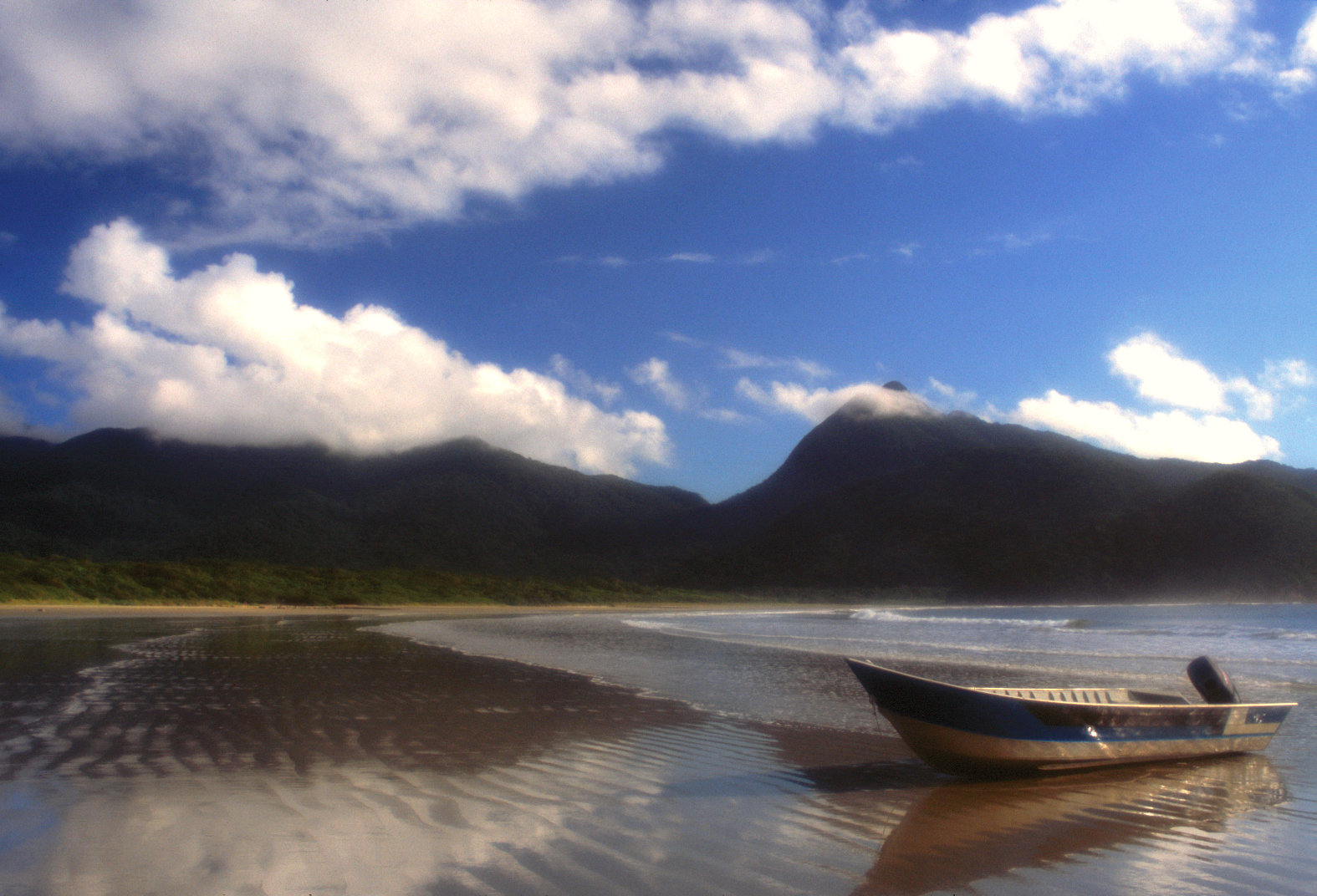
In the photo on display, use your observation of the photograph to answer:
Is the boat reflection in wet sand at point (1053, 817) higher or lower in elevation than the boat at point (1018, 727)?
lower

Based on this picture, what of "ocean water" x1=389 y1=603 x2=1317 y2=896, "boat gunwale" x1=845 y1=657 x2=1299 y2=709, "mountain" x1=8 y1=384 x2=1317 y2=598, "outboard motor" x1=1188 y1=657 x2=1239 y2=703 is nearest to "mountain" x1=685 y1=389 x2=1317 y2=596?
"mountain" x1=8 y1=384 x2=1317 y2=598

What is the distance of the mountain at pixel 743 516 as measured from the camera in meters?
94.2

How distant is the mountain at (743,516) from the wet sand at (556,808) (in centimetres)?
9109

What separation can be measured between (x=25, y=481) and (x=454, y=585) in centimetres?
7668

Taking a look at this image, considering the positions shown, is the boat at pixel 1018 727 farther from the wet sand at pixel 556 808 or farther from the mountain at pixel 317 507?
the mountain at pixel 317 507

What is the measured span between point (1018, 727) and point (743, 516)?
163 metres

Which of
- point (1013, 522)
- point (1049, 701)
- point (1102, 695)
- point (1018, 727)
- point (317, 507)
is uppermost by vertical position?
point (317, 507)

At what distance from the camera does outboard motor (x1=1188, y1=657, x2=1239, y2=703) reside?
1003 centimetres

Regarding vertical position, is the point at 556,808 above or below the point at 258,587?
above

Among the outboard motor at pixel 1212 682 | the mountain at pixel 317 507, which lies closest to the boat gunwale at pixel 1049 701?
the outboard motor at pixel 1212 682

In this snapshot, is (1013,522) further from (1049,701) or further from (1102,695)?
(1049,701)

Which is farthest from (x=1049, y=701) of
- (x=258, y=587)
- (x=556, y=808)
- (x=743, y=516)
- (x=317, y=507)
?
(x=743, y=516)

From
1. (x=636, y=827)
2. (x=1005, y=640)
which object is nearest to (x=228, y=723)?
(x=636, y=827)

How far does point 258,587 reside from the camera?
57906 mm
